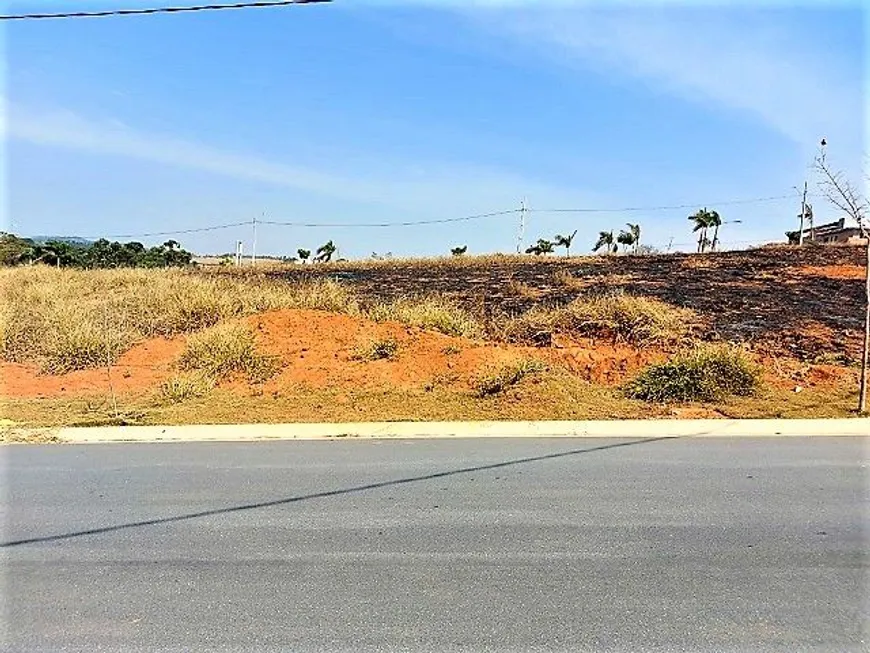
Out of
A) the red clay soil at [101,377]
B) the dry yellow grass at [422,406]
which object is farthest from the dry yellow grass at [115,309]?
the dry yellow grass at [422,406]

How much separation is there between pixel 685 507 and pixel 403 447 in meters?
3.98

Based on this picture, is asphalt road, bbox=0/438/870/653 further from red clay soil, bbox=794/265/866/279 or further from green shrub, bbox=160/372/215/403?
red clay soil, bbox=794/265/866/279

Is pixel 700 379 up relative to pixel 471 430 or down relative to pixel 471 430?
up

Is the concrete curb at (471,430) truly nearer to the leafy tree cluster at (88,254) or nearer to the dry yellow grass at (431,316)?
the dry yellow grass at (431,316)

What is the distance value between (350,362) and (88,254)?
3177 centimetres

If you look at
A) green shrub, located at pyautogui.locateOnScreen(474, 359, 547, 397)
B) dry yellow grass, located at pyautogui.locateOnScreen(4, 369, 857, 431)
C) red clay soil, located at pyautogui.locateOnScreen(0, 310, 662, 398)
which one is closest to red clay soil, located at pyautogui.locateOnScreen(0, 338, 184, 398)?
red clay soil, located at pyautogui.locateOnScreen(0, 310, 662, 398)

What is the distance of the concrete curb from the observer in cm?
1023

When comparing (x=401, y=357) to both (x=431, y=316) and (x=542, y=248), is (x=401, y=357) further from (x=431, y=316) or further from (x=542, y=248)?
(x=542, y=248)

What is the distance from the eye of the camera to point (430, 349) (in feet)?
53.1

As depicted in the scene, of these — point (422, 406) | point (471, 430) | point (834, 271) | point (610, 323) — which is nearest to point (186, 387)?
point (422, 406)

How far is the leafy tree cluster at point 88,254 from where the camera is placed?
123 ft

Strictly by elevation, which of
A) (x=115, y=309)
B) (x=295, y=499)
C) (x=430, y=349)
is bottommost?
(x=295, y=499)

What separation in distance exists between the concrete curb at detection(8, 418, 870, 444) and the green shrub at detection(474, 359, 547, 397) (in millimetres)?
2148

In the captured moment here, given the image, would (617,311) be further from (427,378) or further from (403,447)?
(403,447)
